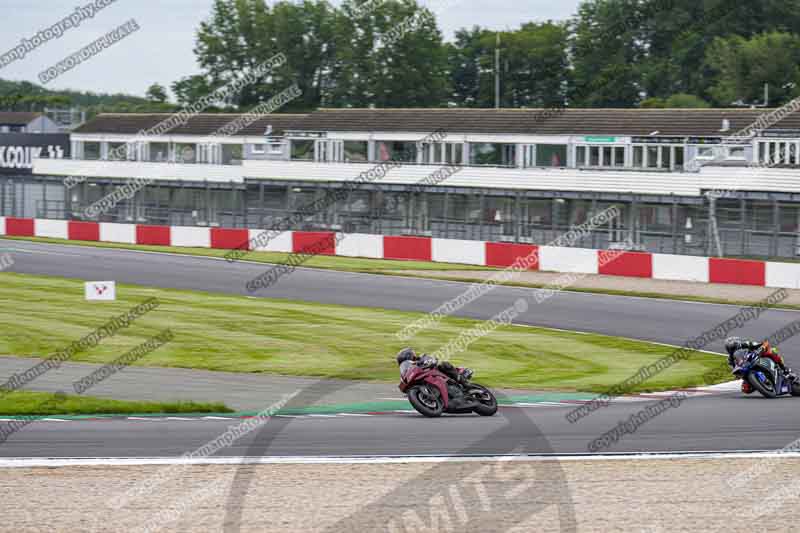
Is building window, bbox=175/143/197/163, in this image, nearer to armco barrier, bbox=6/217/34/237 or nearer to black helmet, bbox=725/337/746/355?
armco barrier, bbox=6/217/34/237

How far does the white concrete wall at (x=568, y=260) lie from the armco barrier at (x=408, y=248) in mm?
5204

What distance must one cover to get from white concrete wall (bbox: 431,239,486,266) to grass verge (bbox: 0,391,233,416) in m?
25.0

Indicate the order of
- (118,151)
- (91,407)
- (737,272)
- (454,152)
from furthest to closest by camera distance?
(118,151) < (454,152) < (737,272) < (91,407)

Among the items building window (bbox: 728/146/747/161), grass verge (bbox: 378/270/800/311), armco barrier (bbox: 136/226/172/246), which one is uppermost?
building window (bbox: 728/146/747/161)

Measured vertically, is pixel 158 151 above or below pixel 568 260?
above

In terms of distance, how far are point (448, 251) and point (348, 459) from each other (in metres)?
28.8

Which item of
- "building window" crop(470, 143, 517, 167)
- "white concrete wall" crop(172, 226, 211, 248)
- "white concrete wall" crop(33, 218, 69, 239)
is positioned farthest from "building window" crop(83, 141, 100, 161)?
"white concrete wall" crop(172, 226, 211, 248)

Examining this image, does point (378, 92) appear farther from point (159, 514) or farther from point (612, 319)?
point (159, 514)

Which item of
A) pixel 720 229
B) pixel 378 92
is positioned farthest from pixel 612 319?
pixel 378 92

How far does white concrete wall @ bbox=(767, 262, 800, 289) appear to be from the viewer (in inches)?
1346

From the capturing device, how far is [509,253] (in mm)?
40656

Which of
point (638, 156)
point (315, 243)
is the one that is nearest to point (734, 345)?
point (315, 243)

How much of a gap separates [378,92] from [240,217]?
4599cm

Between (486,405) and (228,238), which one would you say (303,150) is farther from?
(486,405)
